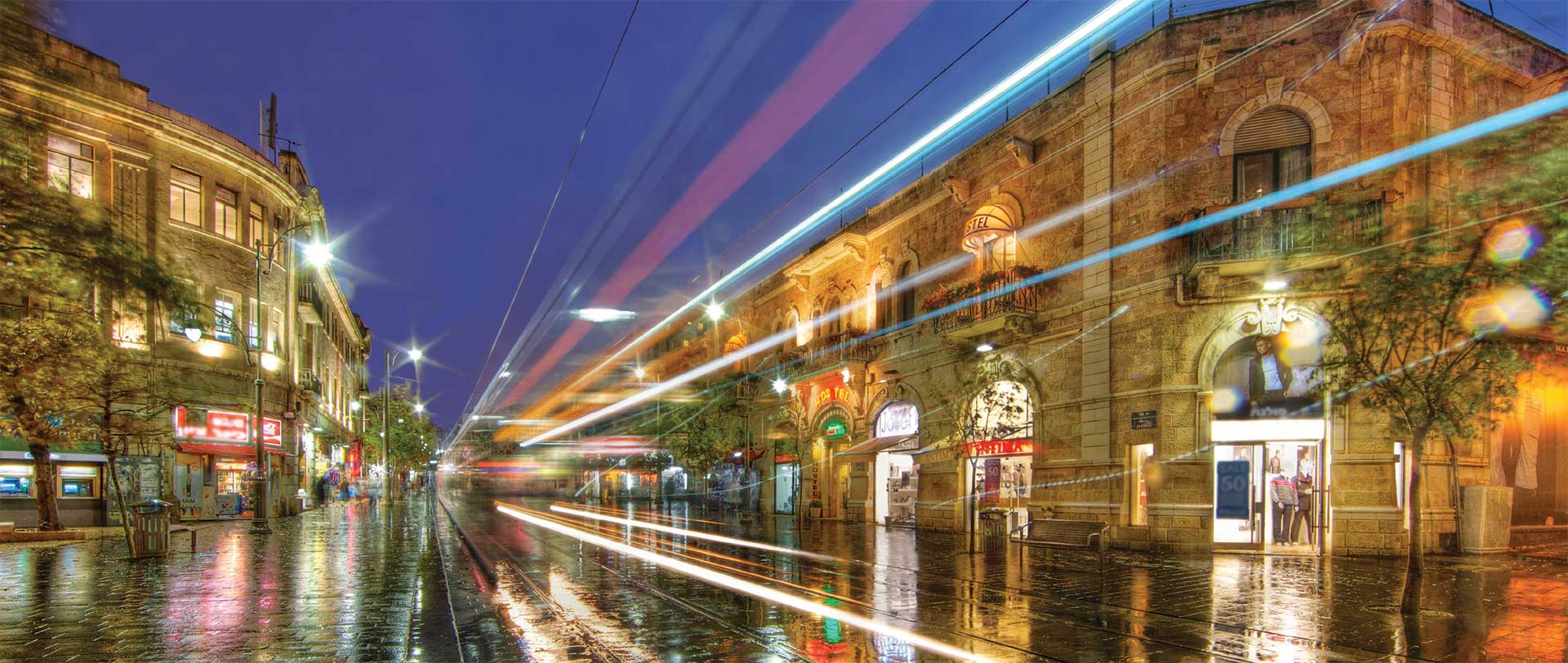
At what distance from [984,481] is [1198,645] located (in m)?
15.4

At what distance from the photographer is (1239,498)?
1753 centimetres

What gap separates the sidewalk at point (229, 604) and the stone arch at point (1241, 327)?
14317 mm

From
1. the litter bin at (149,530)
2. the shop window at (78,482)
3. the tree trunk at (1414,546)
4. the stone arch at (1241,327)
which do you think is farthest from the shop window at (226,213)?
the tree trunk at (1414,546)

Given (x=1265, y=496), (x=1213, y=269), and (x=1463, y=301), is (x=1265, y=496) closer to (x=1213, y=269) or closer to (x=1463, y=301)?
(x=1213, y=269)

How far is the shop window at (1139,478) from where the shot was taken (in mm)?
18750

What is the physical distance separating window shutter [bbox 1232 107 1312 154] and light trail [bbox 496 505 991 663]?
12.8m

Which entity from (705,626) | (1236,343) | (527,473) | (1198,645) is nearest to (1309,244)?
(1236,343)

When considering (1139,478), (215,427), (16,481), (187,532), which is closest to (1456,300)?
(1139,478)

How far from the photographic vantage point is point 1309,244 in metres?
15.6

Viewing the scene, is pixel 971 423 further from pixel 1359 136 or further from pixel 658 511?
pixel 658 511

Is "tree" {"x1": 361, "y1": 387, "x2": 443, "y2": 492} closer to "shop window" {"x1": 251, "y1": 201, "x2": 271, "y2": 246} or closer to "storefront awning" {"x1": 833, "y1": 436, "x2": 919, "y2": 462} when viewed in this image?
"shop window" {"x1": 251, "y1": 201, "x2": 271, "y2": 246}

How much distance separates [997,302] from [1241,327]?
18.8 feet

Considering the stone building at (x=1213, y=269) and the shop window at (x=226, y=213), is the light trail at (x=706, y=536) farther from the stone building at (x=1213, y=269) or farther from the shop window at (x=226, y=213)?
the shop window at (x=226, y=213)

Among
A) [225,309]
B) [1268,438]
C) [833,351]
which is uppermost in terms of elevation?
[225,309]
